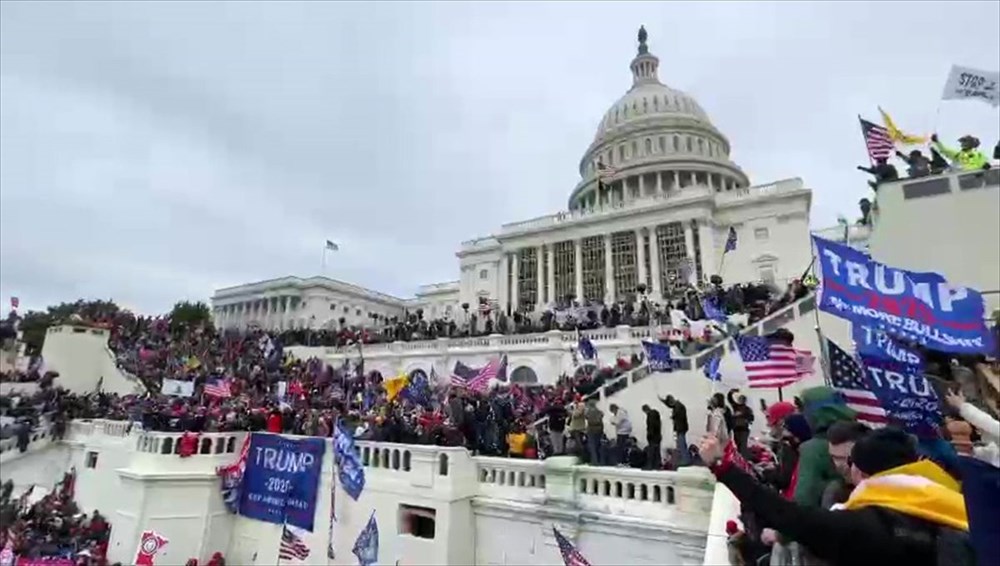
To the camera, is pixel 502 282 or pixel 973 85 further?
pixel 502 282

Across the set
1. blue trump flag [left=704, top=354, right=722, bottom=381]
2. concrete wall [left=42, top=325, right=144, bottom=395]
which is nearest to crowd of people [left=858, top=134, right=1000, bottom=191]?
blue trump flag [left=704, top=354, right=722, bottom=381]

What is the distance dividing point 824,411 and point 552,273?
57.6 metres

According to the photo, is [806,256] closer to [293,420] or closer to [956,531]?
[293,420]

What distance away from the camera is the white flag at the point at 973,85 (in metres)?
12.8

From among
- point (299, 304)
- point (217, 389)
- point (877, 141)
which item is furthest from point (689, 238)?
point (299, 304)

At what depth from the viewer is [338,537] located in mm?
13047

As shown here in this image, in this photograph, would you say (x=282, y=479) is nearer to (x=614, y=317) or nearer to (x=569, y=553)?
(x=569, y=553)

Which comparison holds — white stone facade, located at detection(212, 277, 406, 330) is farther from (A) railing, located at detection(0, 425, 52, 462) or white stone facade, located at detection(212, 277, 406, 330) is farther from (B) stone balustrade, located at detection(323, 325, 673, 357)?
(A) railing, located at detection(0, 425, 52, 462)

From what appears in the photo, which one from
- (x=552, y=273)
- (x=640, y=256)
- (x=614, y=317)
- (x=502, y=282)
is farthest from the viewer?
(x=502, y=282)

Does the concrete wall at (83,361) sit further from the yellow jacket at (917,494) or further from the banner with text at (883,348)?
the yellow jacket at (917,494)

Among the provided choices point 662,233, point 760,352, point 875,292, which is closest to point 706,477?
point 875,292

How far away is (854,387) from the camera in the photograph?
710 cm

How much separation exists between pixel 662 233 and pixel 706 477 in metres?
49.5

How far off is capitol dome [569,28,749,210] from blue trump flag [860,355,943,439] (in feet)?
205
